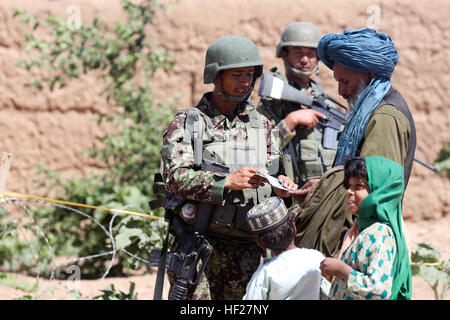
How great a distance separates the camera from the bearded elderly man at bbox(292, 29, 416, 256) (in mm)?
3463

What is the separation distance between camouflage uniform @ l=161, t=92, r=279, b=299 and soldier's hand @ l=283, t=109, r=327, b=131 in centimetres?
146

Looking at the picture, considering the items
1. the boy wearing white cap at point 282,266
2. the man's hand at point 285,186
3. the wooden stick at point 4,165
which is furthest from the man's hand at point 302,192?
the wooden stick at point 4,165

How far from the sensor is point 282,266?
310 centimetres

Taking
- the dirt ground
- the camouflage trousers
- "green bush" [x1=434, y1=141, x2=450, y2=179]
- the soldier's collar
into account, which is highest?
the soldier's collar

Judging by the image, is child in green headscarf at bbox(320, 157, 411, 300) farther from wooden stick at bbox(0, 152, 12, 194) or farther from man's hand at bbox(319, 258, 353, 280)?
wooden stick at bbox(0, 152, 12, 194)

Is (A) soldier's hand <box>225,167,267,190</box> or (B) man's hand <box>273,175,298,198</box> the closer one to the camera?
(A) soldier's hand <box>225,167,267,190</box>

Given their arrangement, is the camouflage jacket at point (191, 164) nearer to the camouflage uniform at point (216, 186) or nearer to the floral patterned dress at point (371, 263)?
the camouflage uniform at point (216, 186)

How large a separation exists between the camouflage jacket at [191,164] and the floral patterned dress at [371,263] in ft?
2.97

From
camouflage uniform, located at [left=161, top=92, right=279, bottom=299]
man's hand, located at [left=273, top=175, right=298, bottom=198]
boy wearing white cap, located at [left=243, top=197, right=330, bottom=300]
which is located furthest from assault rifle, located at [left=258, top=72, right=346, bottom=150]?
boy wearing white cap, located at [left=243, top=197, right=330, bottom=300]

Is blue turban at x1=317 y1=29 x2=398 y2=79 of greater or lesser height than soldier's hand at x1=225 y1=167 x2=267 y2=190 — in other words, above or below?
above

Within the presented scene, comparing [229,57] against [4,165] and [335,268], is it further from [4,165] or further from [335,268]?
[4,165]

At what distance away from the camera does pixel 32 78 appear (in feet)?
28.0

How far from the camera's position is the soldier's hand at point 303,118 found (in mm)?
5613
